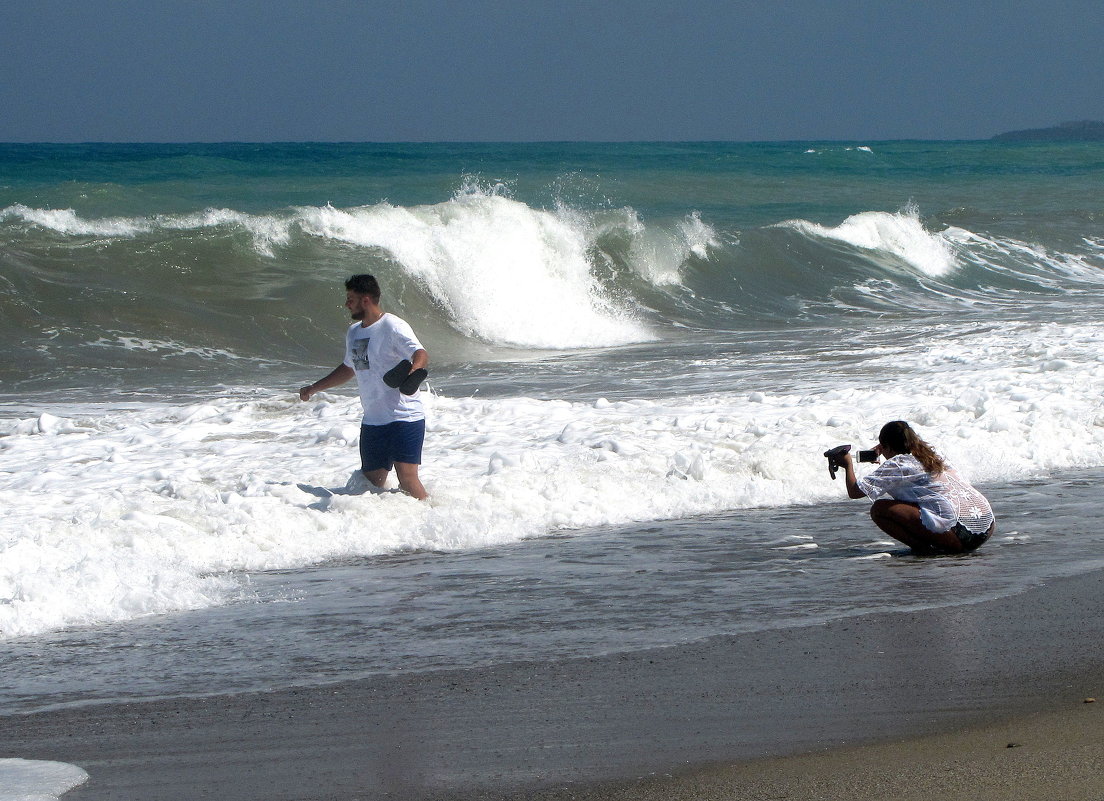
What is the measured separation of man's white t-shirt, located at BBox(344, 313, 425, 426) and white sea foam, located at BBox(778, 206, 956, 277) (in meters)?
19.7

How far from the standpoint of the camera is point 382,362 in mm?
7641

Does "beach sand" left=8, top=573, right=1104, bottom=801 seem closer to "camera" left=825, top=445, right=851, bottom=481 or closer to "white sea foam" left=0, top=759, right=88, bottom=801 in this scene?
"white sea foam" left=0, top=759, right=88, bottom=801

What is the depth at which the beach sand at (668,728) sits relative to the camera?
375cm

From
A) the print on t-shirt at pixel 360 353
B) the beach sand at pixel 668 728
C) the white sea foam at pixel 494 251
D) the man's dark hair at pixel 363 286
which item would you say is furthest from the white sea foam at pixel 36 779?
the white sea foam at pixel 494 251

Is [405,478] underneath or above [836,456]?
underneath

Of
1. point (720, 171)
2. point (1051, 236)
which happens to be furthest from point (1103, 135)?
point (1051, 236)

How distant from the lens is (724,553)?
6.90 m

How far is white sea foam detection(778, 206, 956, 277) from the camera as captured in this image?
86.4 feet

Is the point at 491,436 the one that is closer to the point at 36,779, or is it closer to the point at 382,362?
the point at 382,362

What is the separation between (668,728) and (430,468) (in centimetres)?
489

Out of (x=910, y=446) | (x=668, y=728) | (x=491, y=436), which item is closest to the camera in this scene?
(x=668, y=728)

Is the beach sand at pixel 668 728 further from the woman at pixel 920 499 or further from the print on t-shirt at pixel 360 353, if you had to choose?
the print on t-shirt at pixel 360 353

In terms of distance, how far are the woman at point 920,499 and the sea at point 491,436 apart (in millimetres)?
137

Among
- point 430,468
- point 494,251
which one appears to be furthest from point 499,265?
point 430,468
